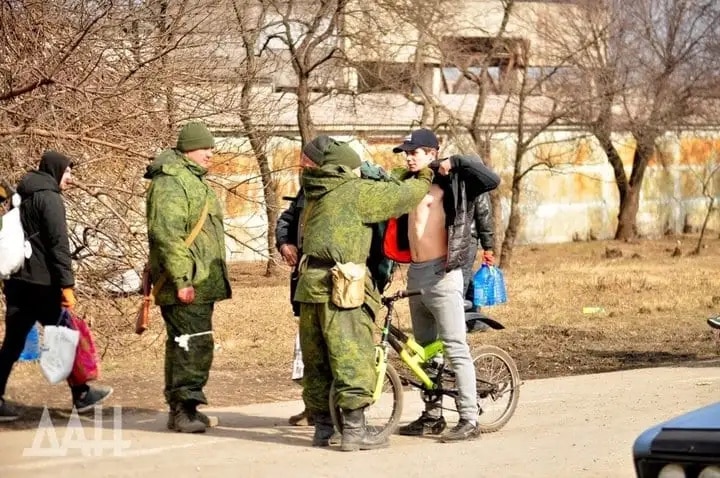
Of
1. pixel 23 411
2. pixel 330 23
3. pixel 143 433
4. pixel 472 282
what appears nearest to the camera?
pixel 143 433

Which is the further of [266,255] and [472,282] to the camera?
[266,255]

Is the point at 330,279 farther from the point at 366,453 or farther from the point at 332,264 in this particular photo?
the point at 366,453

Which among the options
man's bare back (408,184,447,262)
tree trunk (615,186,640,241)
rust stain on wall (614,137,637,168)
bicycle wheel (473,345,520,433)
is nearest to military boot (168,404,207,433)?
man's bare back (408,184,447,262)

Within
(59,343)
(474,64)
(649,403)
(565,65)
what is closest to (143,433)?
(59,343)

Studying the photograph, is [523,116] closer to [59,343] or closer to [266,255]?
[266,255]

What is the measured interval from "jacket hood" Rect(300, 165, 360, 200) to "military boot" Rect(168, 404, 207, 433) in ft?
5.41

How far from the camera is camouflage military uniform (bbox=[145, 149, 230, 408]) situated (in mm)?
8625

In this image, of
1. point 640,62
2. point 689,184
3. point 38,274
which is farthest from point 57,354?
point 689,184

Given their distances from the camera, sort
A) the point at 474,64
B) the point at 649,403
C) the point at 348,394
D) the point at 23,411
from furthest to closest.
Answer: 1. the point at 474,64
2. the point at 649,403
3. the point at 23,411
4. the point at 348,394

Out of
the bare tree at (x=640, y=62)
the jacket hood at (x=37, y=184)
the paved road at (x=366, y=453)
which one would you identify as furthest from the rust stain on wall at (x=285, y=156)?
the jacket hood at (x=37, y=184)

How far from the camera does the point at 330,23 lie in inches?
832

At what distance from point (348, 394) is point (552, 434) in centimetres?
159

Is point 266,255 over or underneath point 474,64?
underneath

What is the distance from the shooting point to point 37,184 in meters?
8.98
